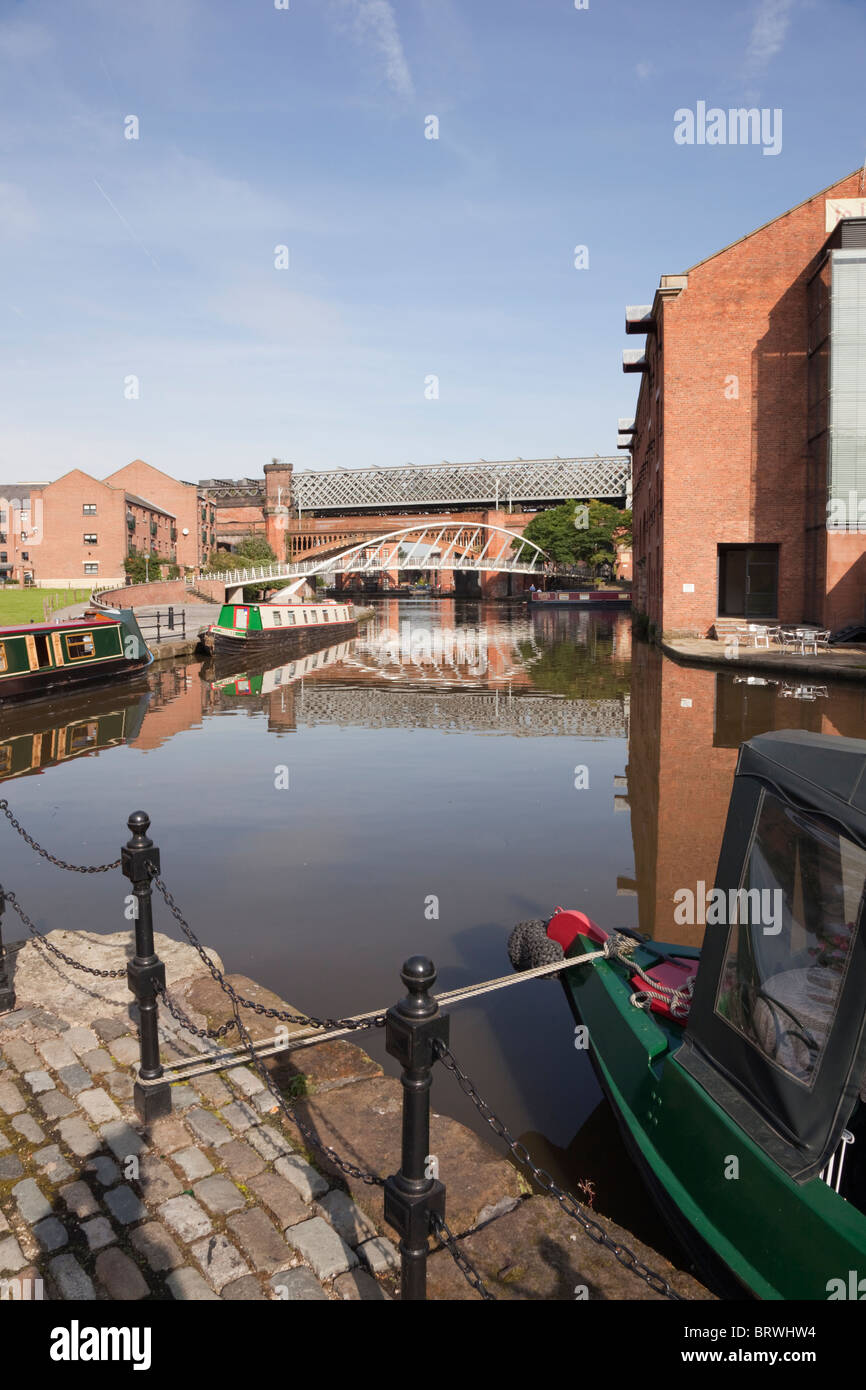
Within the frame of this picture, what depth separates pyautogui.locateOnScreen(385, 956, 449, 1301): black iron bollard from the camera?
2.57 meters

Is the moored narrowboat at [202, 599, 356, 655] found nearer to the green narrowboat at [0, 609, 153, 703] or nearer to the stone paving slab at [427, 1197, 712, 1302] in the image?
the green narrowboat at [0, 609, 153, 703]

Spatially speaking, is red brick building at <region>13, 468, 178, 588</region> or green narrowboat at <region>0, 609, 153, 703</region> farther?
red brick building at <region>13, 468, 178, 588</region>

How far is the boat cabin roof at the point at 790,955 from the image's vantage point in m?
2.77

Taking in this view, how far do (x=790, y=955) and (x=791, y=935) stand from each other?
0.23 feet

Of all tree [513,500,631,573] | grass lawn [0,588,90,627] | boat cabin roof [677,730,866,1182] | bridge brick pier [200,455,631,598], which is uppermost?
bridge brick pier [200,455,631,598]

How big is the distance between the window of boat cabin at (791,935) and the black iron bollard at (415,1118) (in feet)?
3.99

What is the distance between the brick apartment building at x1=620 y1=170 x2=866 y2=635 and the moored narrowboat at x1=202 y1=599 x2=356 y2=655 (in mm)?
14777

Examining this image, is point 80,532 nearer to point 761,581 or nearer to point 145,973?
point 761,581

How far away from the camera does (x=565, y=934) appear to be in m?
5.70

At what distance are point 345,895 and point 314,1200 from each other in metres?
4.17

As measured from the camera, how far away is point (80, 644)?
21.9m

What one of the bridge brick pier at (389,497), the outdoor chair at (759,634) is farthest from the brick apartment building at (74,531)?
the outdoor chair at (759,634)

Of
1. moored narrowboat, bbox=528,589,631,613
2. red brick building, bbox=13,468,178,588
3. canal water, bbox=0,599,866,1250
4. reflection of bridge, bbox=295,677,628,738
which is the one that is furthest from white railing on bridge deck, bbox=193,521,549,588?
canal water, bbox=0,599,866,1250

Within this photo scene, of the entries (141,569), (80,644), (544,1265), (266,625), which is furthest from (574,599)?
(544,1265)
